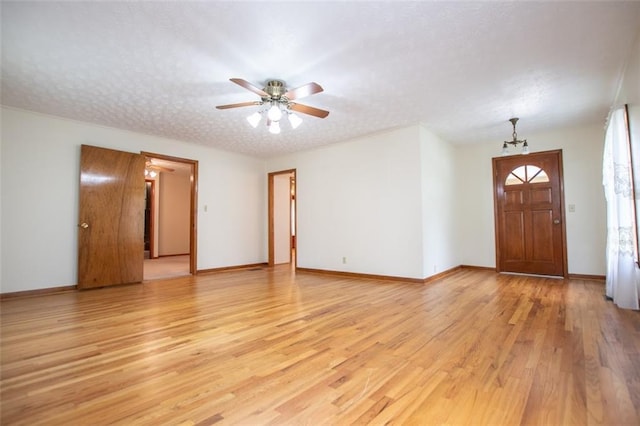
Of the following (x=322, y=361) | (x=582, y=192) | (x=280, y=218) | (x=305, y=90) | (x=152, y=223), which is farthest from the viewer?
(x=152, y=223)

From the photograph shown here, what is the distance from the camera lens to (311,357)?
2.12 m

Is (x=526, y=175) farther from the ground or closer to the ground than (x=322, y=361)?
farther from the ground

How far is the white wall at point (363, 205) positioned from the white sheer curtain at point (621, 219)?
7.34 feet

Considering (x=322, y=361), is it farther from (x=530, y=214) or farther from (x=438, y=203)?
(x=530, y=214)

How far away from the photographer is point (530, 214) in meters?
5.59

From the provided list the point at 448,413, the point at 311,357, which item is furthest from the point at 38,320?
the point at 448,413

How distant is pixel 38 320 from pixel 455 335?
401cm

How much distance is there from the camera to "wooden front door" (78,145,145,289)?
454 cm

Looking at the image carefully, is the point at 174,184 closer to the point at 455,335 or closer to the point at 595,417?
the point at 455,335

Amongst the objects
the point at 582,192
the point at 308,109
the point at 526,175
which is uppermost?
the point at 308,109

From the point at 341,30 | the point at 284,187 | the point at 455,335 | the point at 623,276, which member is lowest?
the point at 455,335

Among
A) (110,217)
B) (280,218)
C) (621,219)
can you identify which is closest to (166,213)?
(280,218)

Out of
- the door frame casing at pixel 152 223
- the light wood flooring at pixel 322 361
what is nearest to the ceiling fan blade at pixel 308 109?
the light wood flooring at pixel 322 361

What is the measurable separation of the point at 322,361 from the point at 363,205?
3.73 m
